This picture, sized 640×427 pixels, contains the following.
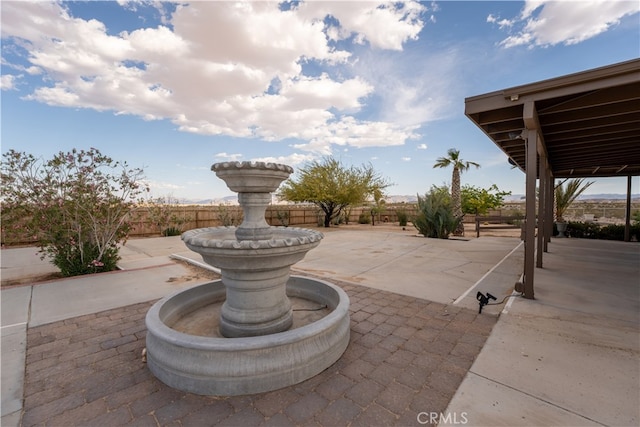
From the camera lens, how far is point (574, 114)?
4684mm

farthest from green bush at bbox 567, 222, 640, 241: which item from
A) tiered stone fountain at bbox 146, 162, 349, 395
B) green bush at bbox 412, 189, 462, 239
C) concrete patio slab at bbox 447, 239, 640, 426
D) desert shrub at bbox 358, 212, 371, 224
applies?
tiered stone fountain at bbox 146, 162, 349, 395

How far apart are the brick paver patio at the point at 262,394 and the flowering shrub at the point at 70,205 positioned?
2.89 m

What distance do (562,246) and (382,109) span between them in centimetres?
1021

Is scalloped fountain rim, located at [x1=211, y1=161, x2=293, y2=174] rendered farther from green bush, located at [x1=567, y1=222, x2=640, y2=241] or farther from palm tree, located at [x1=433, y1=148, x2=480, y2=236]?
palm tree, located at [x1=433, y1=148, x2=480, y2=236]

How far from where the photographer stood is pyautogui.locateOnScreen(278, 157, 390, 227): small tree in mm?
15742

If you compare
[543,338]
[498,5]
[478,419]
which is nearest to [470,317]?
[543,338]

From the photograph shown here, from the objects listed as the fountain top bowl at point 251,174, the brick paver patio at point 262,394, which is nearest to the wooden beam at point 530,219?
the brick paver patio at point 262,394

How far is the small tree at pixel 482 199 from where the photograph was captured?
17.4 m

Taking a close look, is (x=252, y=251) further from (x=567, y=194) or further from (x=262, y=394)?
(x=567, y=194)

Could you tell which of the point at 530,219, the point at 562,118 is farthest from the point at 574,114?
the point at 530,219

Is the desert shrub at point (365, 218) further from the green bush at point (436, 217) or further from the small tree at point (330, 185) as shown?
the green bush at point (436, 217)

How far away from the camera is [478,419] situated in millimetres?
1648

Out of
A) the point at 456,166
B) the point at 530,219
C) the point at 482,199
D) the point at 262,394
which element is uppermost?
the point at 456,166

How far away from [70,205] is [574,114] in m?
9.49
